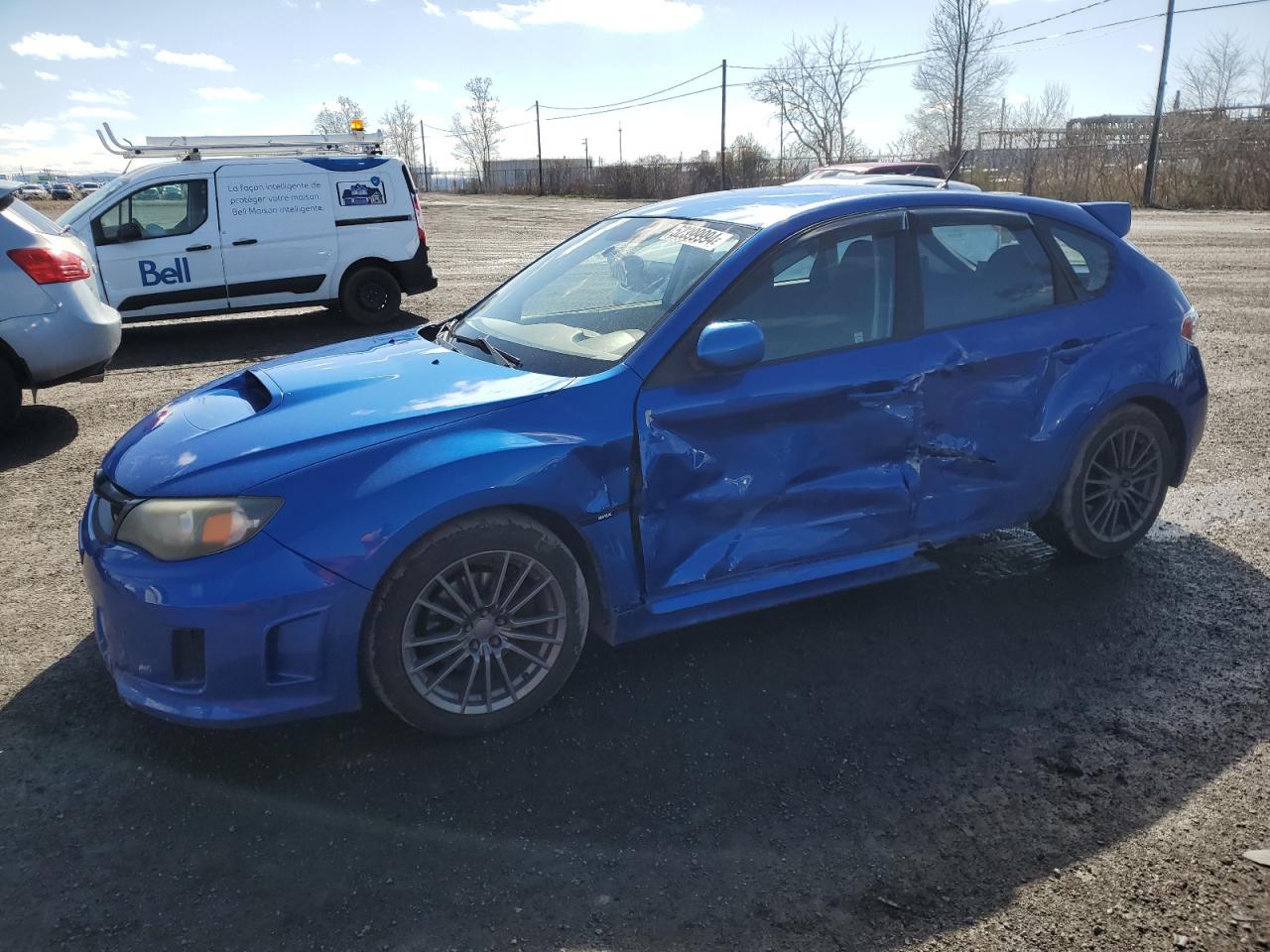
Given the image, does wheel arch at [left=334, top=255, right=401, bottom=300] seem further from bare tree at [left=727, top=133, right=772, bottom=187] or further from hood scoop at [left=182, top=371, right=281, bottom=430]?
bare tree at [left=727, top=133, right=772, bottom=187]

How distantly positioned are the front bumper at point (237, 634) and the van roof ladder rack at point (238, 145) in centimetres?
947

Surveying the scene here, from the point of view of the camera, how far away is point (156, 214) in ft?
33.9

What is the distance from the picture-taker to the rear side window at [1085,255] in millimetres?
4176

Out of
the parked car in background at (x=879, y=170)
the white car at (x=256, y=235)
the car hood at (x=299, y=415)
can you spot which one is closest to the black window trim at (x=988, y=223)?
the car hood at (x=299, y=415)

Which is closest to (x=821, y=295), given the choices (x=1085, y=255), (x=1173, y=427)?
(x=1085, y=255)

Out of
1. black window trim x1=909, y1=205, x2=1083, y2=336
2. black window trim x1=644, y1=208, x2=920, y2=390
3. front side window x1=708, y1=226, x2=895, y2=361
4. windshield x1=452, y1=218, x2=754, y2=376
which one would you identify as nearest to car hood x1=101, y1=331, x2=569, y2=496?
windshield x1=452, y1=218, x2=754, y2=376

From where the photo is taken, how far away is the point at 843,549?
11.9 ft

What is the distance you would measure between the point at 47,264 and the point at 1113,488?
6779 millimetres

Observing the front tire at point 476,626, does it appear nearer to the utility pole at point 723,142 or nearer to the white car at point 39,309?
the white car at point 39,309

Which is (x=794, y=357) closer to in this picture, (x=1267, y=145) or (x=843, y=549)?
(x=843, y=549)

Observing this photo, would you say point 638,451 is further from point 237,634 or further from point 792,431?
point 237,634

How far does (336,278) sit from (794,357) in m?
9.15

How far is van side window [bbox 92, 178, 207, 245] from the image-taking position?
399 inches

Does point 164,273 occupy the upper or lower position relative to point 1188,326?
→ lower
